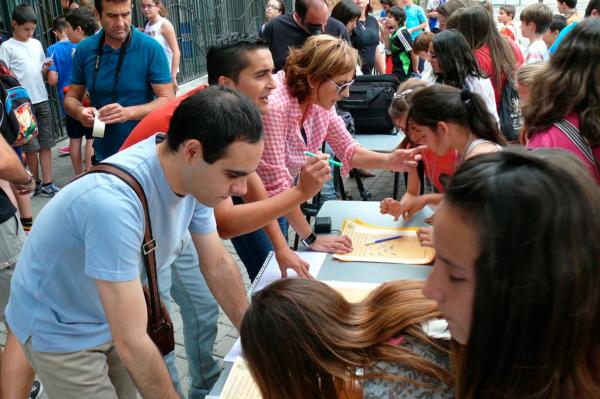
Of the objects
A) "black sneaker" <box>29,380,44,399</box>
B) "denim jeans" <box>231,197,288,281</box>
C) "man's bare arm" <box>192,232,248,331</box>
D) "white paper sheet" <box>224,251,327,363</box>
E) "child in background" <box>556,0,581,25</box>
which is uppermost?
"child in background" <box>556,0,581,25</box>

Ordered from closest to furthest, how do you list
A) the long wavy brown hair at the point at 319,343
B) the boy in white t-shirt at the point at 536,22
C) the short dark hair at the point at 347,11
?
the long wavy brown hair at the point at 319,343 → the boy in white t-shirt at the point at 536,22 → the short dark hair at the point at 347,11

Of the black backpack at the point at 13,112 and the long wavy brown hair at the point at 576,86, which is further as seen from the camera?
the black backpack at the point at 13,112

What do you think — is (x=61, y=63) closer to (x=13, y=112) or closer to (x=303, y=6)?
(x=303, y=6)

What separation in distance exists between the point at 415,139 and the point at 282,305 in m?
1.50

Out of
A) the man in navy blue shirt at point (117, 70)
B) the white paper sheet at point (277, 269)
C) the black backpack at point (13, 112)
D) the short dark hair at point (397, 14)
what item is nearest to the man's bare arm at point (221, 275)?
the white paper sheet at point (277, 269)

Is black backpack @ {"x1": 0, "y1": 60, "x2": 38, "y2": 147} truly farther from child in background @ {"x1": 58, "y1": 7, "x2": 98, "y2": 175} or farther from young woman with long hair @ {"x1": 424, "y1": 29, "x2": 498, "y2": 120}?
child in background @ {"x1": 58, "y1": 7, "x2": 98, "y2": 175}

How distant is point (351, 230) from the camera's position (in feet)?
8.31

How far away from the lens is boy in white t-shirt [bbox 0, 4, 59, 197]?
5.03 meters

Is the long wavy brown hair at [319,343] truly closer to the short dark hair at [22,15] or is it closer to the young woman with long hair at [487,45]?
the young woman with long hair at [487,45]

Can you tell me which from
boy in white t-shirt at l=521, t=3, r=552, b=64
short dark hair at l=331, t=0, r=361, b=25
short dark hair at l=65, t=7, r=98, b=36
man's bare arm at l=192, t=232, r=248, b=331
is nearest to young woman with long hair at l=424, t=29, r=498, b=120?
boy in white t-shirt at l=521, t=3, r=552, b=64

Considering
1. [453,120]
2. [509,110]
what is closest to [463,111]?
[453,120]

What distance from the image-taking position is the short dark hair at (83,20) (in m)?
4.90

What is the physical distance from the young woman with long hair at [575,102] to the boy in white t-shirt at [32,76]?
166 inches

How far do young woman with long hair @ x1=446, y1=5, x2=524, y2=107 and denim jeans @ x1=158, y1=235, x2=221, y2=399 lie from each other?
7.95 feet
